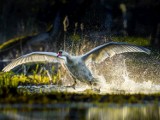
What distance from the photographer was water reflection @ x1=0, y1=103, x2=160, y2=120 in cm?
1321

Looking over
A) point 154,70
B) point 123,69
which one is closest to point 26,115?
point 123,69

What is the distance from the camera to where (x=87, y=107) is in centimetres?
1438

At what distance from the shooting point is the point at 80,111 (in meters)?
14.0

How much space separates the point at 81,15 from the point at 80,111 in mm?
14212

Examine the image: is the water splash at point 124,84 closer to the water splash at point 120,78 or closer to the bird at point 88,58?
the water splash at point 120,78

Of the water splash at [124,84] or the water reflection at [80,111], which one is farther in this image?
the water splash at [124,84]

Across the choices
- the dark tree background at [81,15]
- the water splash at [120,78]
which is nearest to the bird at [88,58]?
the water splash at [120,78]

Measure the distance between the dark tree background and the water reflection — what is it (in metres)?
12.2

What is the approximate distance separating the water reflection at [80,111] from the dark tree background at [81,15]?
12238mm

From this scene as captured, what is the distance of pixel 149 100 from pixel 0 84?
3369 millimetres

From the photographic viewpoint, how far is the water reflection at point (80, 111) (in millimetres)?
13211

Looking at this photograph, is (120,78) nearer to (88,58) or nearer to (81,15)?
(88,58)

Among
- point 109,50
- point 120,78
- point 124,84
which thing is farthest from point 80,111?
point 120,78

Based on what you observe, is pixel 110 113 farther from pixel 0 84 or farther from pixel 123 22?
pixel 123 22
